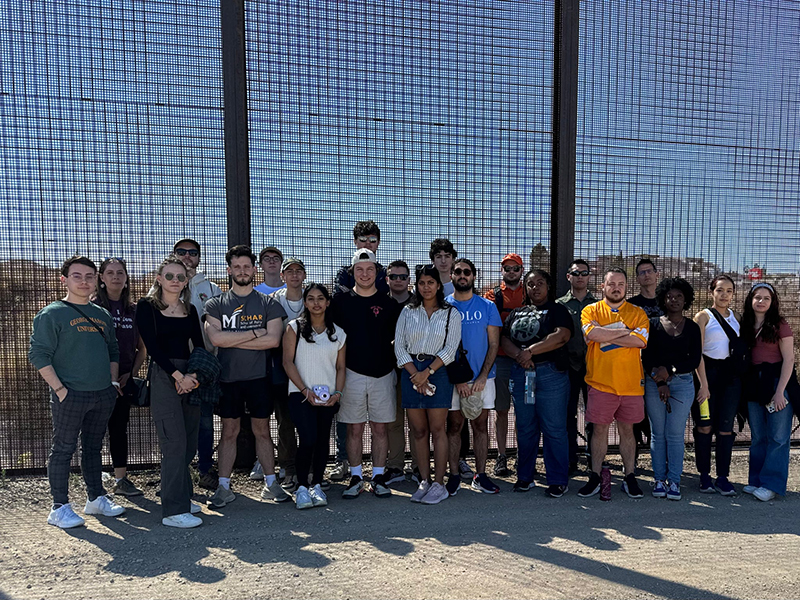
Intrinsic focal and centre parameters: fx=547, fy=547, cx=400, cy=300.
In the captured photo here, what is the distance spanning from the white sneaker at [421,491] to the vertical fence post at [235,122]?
2.76 metres

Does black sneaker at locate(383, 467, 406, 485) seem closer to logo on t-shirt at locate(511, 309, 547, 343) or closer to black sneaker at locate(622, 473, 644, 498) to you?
logo on t-shirt at locate(511, 309, 547, 343)

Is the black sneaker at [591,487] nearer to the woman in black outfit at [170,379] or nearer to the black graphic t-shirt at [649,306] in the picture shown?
the black graphic t-shirt at [649,306]

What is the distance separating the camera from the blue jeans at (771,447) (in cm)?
460

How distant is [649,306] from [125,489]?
15.8ft

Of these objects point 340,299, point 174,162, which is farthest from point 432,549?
point 174,162

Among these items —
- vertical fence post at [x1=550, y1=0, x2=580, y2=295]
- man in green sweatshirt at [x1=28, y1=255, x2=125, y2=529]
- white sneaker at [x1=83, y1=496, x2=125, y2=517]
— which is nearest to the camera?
man in green sweatshirt at [x1=28, y1=255, x2=125, y2=529]

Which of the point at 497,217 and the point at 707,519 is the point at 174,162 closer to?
the point at 497,217

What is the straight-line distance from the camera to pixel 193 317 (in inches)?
161

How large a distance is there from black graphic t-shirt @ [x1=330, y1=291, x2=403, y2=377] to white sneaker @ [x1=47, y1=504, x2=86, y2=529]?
2233 mm

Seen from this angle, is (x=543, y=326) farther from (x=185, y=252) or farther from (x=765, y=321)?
(x=185, y=252)

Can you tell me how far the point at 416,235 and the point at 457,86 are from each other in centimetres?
156

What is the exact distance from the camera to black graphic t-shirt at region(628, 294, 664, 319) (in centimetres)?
484

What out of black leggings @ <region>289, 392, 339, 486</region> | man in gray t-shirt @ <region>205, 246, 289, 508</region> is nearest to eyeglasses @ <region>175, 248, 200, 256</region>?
man in gray t-shirt @ <region>205, 246, 289, 508</region>

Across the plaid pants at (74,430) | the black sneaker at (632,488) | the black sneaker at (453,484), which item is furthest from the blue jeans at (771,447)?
the plaid pants at (74,430)
